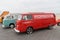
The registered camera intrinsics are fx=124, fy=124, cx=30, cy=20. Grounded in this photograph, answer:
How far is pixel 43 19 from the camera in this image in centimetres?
1028

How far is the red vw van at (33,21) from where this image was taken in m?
9.33

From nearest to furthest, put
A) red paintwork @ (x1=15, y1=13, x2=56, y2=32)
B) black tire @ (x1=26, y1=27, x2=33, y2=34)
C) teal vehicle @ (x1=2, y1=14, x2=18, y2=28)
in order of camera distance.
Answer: red paintwork @ (x1=15, y1=13, x2=56, y2=32)
black tire @ (x1=26, y1=27, x2=33, y2=34)
teal vehicle @ (x1=2, y1=14, x2=18, y2=28)

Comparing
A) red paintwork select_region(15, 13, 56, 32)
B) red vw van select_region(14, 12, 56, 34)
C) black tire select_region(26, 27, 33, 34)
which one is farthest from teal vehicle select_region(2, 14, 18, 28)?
black tire select_region(26, 27, 33, 34)

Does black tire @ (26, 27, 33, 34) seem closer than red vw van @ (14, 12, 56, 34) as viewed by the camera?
No

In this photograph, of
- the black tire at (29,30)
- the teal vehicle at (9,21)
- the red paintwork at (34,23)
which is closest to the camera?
the red paintwork at (34,23)

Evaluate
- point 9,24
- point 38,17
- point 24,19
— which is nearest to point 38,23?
point 38,17

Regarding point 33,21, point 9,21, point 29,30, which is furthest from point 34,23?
point 9,21

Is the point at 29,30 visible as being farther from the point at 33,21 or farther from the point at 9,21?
the point at 9,21

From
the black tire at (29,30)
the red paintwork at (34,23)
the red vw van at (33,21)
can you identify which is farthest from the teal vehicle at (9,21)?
the black tire at (29,30)

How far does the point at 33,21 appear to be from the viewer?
970cm

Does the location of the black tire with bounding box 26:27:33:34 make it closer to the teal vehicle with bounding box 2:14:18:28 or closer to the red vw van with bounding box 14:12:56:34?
the red vw van with bounding box 14:12:56:34

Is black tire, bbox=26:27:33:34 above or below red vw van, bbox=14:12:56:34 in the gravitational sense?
below

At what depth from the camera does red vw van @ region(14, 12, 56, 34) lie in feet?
30.6

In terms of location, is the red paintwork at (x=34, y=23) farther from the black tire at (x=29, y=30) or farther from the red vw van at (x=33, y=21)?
the black tire at (x=29, y=30)
